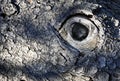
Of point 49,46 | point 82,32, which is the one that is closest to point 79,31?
point 82,32

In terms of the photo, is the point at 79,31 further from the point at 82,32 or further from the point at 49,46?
the point at 49,46

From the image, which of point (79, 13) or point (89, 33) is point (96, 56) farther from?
point (79, 13)

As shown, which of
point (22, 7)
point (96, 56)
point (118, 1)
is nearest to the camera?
point (96, 56)

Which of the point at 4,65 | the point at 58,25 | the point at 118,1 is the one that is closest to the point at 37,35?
the point at 58,25
